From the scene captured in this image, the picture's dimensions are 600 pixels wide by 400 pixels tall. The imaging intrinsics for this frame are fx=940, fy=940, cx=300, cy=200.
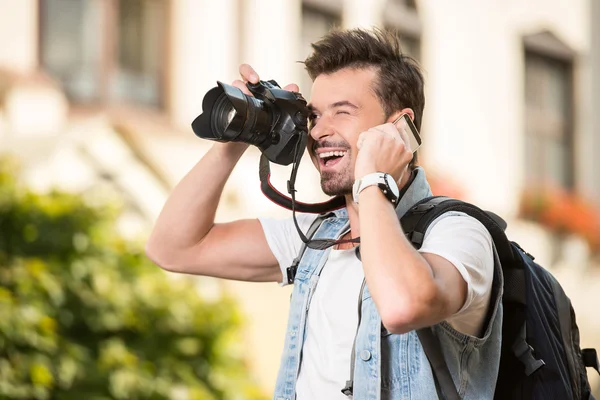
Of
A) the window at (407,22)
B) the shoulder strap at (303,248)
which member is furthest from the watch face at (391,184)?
the window at (407,22)

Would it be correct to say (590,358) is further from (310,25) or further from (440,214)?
(310,25)

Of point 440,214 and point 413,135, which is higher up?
point 413,135

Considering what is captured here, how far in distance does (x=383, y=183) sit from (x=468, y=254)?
0.25 metres

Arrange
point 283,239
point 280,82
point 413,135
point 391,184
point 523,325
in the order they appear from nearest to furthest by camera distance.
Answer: point 391,184 < point 523,325 < point 413,135 < point 283,239 < point 280,82

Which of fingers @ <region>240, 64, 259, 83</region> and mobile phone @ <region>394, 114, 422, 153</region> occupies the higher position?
fingers @ <region>240, 64, 259, 83</region>

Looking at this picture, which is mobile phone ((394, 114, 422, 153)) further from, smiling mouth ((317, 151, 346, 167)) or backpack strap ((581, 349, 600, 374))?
backpack strap ((581, 349, 600, 374))

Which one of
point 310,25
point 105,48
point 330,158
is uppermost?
point 310,25

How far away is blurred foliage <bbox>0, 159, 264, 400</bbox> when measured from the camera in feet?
15.7

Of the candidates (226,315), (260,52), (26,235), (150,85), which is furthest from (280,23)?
(26,235)

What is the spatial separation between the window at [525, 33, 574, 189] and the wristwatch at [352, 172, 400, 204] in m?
8.43

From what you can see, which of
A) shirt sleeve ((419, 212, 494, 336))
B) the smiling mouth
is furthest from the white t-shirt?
the smiling mouth

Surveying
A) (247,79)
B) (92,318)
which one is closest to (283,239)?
(247,79)

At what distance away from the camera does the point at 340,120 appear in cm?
249

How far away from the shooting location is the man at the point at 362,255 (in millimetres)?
2006
